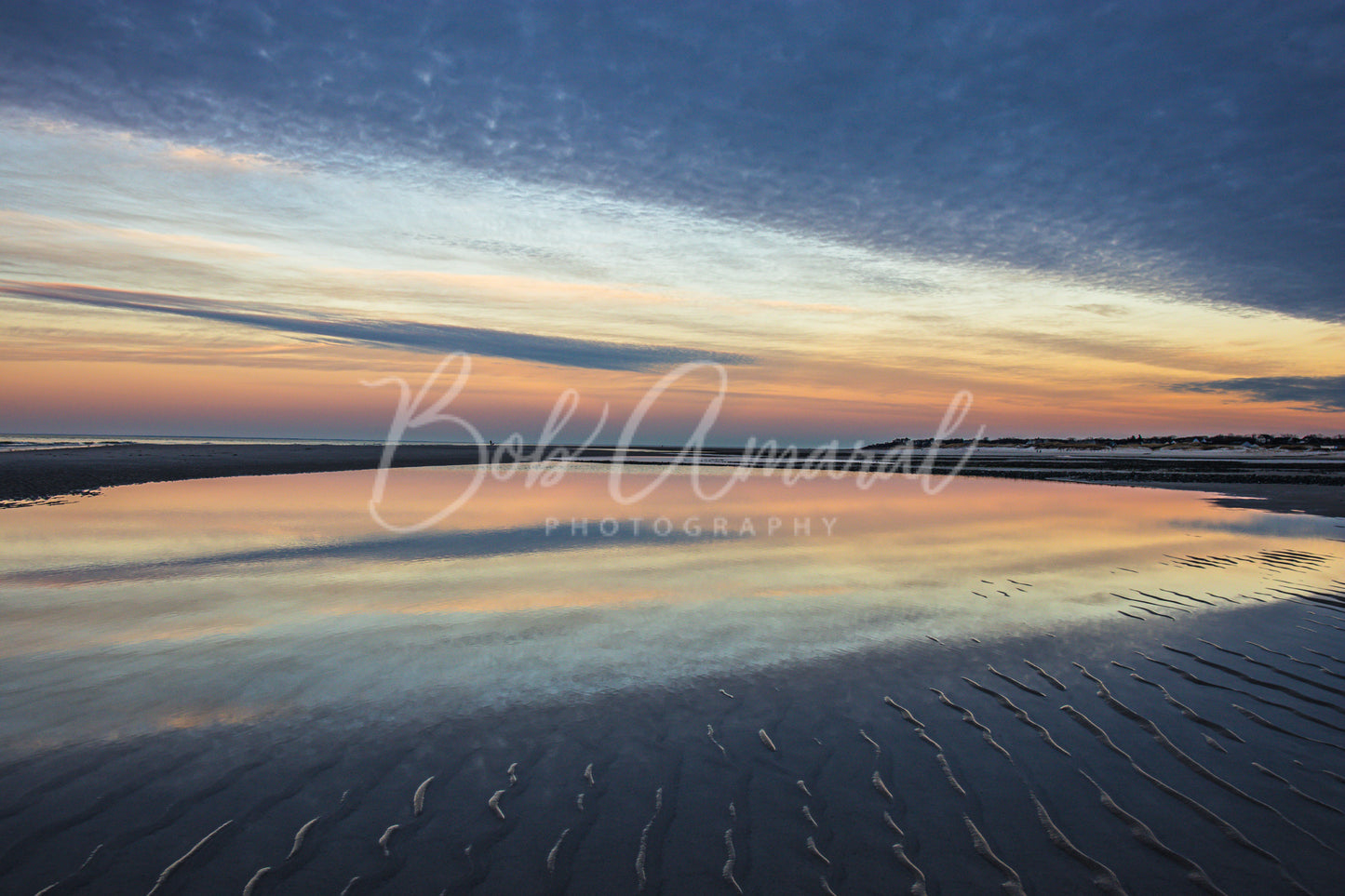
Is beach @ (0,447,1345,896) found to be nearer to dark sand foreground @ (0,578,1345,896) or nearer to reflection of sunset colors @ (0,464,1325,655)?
dark sand foreground @ (0,578,1345,896)

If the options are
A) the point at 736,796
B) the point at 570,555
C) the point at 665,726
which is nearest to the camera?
the point at 736,796

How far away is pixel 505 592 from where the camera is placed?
35.0 ft

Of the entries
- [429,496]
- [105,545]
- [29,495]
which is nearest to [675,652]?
[105,545]

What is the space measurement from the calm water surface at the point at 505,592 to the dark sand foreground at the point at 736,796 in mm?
772

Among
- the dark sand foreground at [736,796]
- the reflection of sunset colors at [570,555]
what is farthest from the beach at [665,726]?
the reflection of sunset colors at [570,555]

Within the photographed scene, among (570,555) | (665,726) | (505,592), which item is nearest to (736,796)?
(665,726)

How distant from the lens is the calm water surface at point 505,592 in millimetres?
6746

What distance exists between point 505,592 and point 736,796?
669cm

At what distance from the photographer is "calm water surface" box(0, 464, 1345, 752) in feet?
22.1

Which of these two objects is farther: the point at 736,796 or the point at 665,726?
the point at 665,726

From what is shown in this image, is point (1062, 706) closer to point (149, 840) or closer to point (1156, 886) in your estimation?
point (1156, 886)

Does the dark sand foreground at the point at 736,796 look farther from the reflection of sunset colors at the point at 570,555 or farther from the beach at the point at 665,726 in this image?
the reflection of sunset colors at the point at 570,555

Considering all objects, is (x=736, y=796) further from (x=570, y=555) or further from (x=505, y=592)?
(x=570, y=555)

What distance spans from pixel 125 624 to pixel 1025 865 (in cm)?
1041
